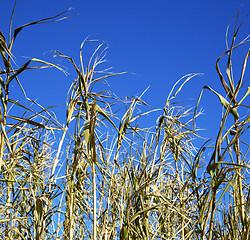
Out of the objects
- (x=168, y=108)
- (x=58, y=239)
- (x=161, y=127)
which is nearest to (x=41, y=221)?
(x=58, y=239)

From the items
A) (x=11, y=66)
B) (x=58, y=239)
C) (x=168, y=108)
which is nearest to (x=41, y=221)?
(x=58, y=239)

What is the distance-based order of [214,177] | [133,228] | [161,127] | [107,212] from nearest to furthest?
1. [214,177]
2. [133,228]
3. [107,212]
4. [161,127]

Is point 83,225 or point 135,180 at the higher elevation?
point 135,180

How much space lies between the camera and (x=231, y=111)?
1.32 metres

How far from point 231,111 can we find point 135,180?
0.47 metres

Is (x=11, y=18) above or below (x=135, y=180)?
above

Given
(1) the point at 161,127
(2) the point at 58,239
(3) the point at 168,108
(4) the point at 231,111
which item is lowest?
(2) the point at 58,239

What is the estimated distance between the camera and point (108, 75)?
1568 mm

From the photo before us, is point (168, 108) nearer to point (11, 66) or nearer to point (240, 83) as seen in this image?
point (240, 83)

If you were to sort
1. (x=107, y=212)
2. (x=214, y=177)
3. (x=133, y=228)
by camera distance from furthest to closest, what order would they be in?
(x=107, y=212), (x=133, y=228), (x=214, y=177)

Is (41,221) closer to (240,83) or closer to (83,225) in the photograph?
(83,225)

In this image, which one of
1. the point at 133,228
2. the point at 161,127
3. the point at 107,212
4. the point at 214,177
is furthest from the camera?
the point at 161,127

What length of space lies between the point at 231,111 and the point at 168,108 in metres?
0.54

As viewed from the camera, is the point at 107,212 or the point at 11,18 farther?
the point at 107,212
